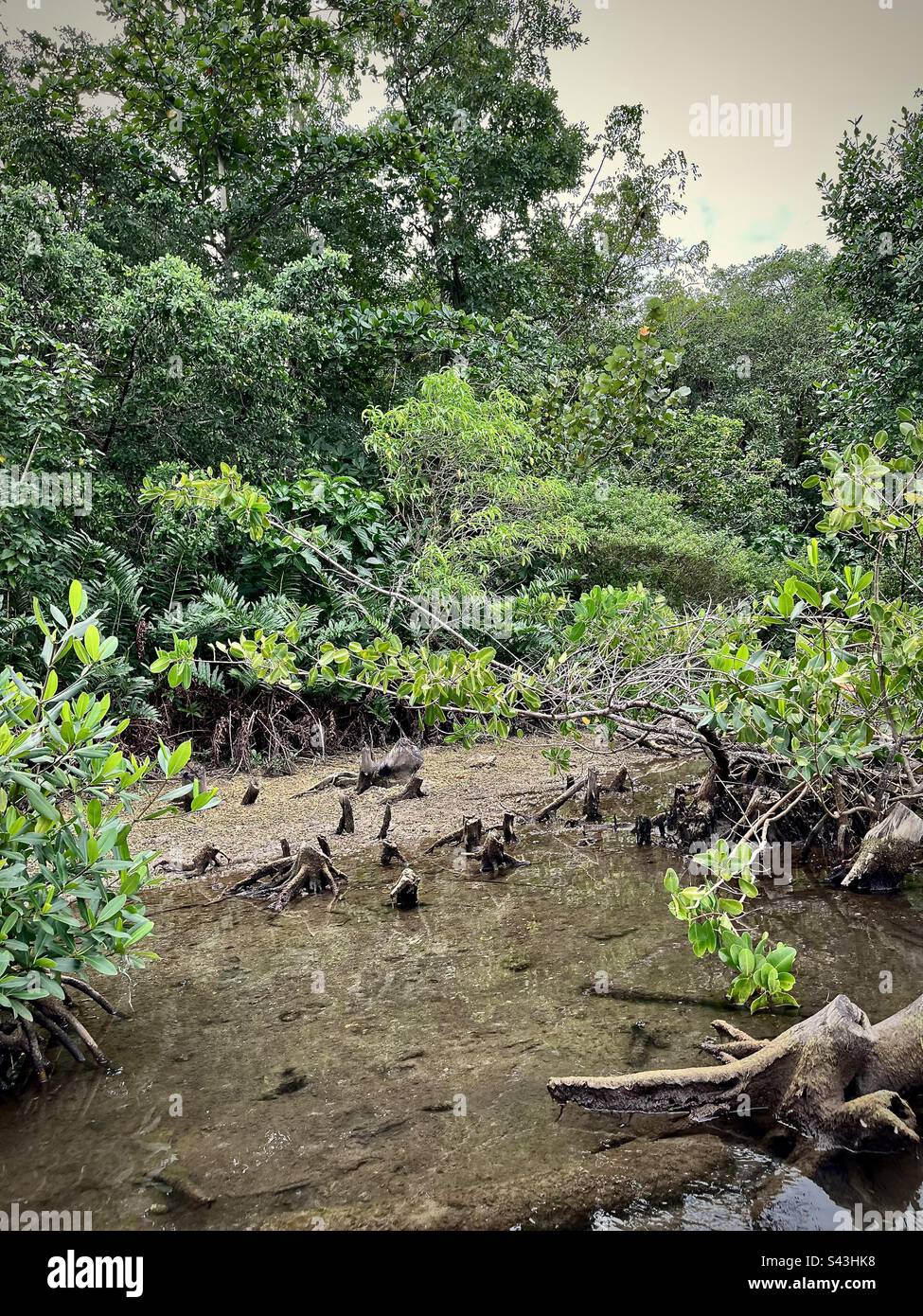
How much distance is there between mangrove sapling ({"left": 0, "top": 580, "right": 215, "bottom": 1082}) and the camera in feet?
10.00

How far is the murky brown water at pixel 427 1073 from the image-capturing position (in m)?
2.62

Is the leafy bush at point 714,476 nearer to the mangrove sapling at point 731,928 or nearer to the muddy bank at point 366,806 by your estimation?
the muddy bank at point 366,806

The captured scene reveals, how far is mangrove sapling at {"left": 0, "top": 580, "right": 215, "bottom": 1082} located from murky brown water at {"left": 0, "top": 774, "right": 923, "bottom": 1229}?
531mm

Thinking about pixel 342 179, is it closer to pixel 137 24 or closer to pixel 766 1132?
pixel 137 24

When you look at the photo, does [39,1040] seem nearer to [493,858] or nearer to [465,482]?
[493,858]

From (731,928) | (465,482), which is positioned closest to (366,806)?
(465,482)

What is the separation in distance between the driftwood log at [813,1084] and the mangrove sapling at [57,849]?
1831 millimetres

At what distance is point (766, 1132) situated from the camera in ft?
9.43

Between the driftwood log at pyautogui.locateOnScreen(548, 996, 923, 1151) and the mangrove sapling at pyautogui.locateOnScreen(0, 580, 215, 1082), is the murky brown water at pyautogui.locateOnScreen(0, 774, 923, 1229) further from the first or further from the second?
the mangrove sapling at pyautogui.locateOnScreen(0, 580, 215, 1082)

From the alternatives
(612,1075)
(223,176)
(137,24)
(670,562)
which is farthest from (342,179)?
(612,1075)

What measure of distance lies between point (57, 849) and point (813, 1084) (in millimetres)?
2887

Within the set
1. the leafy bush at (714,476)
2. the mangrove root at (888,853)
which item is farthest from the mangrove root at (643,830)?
the leafy bush at (714,476)

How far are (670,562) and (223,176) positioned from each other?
8644mm
